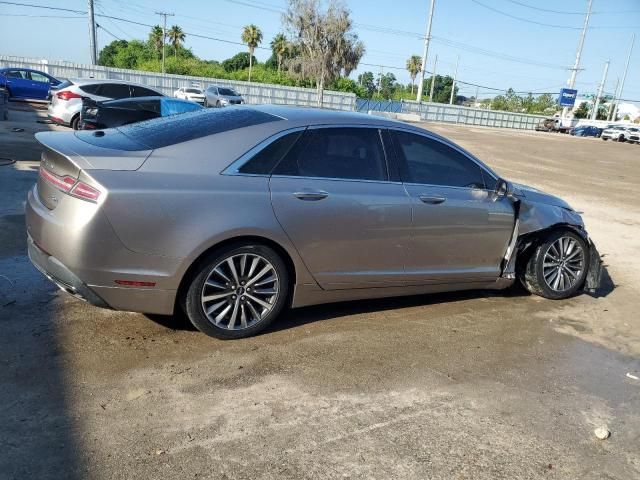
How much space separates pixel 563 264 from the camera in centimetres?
564

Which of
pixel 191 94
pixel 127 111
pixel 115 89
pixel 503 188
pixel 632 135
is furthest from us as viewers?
pixel 632 135

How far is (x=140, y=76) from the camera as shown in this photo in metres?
42.6

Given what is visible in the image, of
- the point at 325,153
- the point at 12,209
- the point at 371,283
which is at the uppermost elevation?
the point at 325,153

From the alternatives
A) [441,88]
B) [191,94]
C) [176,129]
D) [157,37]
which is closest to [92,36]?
[191,94]

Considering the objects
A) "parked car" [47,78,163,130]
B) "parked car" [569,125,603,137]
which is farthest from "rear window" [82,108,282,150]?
"parked car" [569,125,603,137]

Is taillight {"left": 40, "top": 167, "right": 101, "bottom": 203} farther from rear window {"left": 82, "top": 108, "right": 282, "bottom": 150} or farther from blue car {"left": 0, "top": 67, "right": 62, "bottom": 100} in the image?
blue car {"left": 0, "top": 67, "right": 62, "bottom": 100}

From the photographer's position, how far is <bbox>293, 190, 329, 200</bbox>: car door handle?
4.05 meters

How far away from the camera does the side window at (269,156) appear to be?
3.98m

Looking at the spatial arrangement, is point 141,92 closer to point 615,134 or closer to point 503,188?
point 503,188

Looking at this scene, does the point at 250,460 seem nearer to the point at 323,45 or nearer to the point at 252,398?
the point at 252,398

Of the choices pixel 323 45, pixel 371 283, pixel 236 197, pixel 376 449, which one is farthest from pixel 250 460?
pixel 323 45

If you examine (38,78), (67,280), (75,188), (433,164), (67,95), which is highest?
(433,164)

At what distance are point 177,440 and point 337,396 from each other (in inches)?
40.6

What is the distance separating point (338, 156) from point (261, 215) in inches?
34.7
